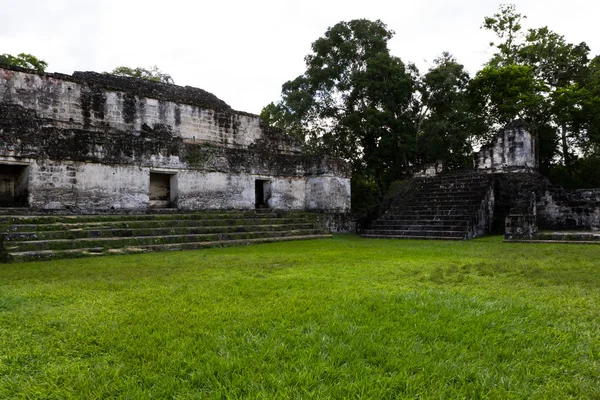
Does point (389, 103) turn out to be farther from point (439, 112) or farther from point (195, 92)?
point (195, 92)

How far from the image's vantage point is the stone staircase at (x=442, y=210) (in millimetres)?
10414

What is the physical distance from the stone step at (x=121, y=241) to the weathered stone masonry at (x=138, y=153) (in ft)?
6.53

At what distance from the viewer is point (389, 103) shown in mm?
16969

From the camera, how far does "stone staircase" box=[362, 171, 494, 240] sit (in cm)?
1041

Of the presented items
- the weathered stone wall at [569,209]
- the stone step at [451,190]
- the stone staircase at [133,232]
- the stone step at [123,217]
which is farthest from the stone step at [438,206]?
the stone step at [123,217]

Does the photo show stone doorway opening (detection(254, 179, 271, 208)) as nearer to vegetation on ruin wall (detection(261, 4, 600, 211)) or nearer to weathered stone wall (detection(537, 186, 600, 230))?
vegetation on ruin wall (detection(261, 4, 600, 211))

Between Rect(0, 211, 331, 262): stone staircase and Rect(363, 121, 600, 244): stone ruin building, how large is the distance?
2.85m

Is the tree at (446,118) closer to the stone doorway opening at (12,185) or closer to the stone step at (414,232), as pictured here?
the stone step at (414,232)

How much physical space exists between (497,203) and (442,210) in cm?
181

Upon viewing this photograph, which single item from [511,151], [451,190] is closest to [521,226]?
[451,190]

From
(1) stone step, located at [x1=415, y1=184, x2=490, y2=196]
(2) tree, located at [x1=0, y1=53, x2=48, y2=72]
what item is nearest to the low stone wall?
(1) stone step, located at [x1=415, y1=184, x2=490, y2=196]

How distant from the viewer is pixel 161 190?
11.3 m

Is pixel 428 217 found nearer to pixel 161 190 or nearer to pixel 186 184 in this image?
pixel 186 184

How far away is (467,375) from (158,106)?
1223 centimetres
